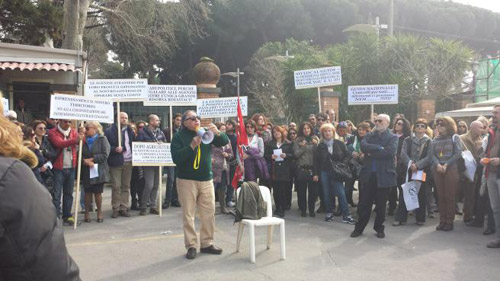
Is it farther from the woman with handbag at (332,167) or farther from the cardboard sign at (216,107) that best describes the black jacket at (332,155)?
the cardboard sign at (216,107)

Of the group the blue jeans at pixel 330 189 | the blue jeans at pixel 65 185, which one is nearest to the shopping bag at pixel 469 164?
the blue jeans at pixel 330 189

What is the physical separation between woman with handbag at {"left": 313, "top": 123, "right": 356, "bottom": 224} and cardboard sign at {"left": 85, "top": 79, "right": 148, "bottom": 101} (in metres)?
3.63

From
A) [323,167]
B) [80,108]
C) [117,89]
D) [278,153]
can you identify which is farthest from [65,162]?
[323,167]

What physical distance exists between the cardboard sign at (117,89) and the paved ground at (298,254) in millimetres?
2435

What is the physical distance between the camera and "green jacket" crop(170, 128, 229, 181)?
5.96 meters

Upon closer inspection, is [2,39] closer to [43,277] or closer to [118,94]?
[118,94]

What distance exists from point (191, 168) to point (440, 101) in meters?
15.8

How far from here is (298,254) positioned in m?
6.13

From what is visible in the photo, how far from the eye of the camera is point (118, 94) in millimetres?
8836

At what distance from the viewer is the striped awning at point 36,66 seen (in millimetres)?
11113

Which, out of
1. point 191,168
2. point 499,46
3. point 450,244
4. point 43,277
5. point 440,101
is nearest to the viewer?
point 43,277

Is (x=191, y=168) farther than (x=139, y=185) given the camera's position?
No

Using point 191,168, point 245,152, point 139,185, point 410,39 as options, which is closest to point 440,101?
point 410,39

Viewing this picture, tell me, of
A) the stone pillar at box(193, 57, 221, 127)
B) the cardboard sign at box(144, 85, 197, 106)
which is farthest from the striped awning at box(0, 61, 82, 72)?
the cardboard sign at box(144, 85, 197, 106)
